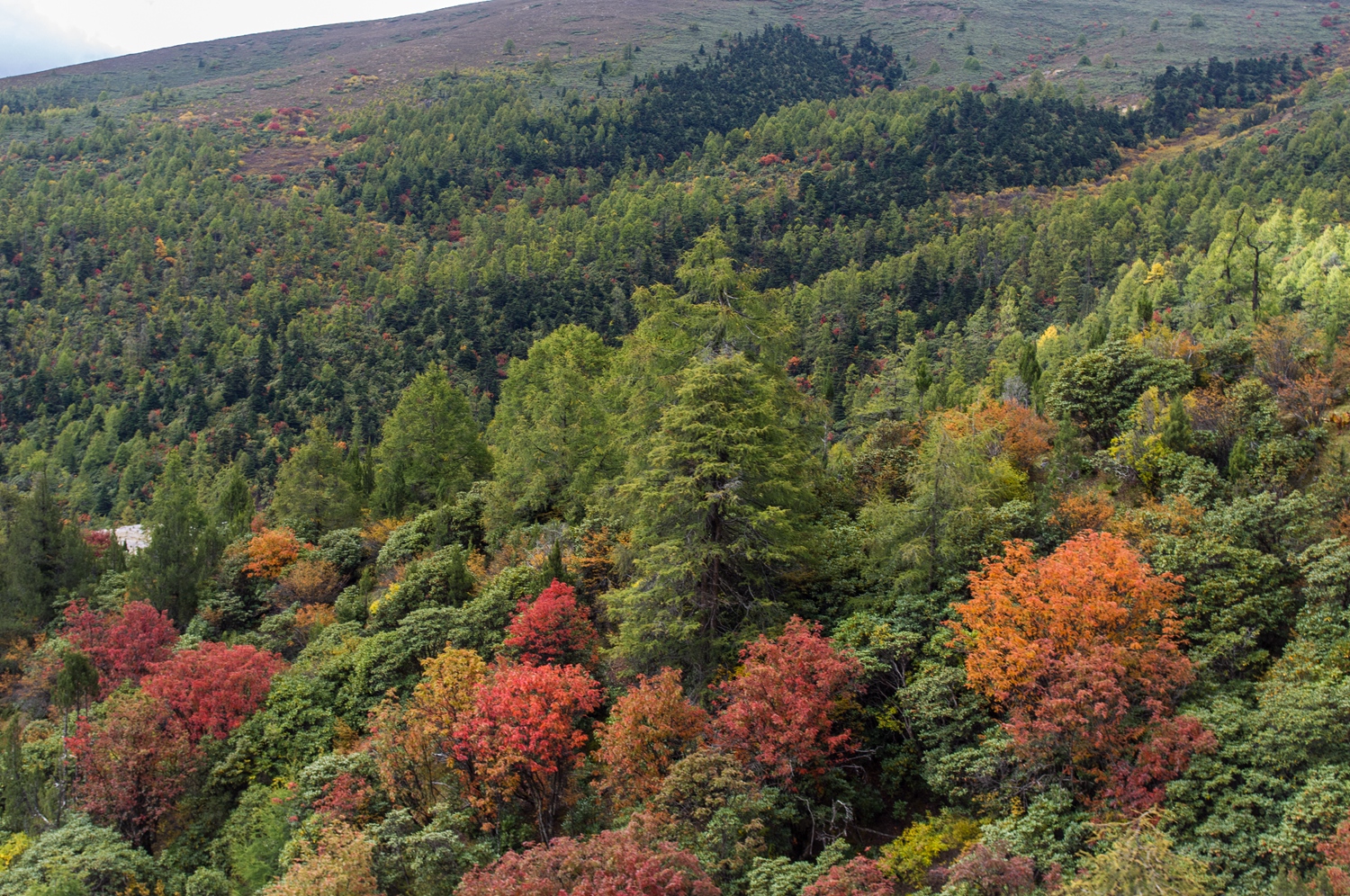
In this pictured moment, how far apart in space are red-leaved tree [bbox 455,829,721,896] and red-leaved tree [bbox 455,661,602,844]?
4.84 m

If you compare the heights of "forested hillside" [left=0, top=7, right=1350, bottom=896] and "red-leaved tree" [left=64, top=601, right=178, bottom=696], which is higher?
"forested hillside" [left=0, top=7, right=1350, bottom=896]

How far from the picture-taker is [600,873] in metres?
16.5

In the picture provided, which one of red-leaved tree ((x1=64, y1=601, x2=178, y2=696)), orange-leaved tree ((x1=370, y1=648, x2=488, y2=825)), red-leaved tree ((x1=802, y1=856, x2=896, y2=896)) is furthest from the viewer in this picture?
red-leaved tree ((x1=64, y1=601, x2=178, y2=696))

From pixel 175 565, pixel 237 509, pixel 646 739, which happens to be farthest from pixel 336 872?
pixel 237 509

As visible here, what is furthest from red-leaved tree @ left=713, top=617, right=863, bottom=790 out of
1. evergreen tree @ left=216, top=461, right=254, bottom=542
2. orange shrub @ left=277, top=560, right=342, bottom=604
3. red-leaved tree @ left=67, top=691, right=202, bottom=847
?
evergreen tree @ left=216, top=461, right=254, bottom=542

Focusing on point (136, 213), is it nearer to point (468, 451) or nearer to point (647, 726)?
point (468, 451)

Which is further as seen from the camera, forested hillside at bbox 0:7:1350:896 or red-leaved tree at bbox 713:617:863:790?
red-leaved tree at bbox 713:617:863:790

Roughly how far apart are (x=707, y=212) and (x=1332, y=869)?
144m

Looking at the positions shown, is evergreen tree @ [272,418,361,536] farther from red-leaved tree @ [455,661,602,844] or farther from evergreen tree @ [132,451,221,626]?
red-leaved tree @ [455,661,602,844]

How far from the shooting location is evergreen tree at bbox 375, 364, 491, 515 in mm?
55531

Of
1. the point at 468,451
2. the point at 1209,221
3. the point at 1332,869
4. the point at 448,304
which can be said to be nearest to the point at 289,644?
the point at 468,451

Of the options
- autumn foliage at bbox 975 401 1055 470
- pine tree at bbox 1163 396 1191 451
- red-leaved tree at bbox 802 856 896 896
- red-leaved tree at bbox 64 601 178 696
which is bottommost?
red-leaved tree at bbox 64 601 178 696

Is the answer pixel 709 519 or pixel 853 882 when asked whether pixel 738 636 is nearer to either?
pixel 709 519

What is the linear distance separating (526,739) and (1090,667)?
1423 cm
